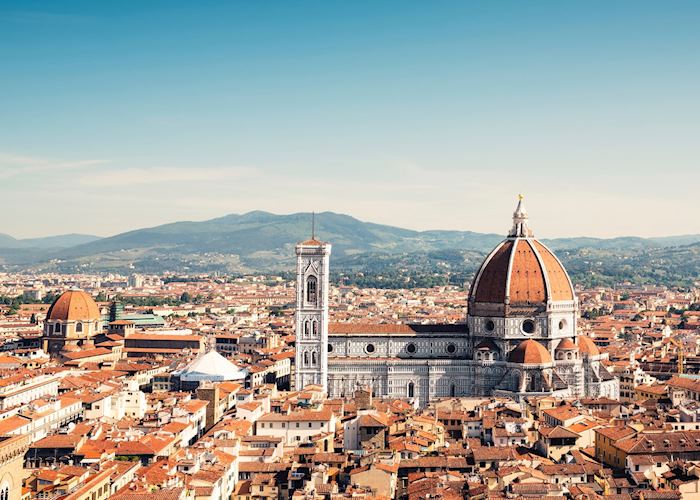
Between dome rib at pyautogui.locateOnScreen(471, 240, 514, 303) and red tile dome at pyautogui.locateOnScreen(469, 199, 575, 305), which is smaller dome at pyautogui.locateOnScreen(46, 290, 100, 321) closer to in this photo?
red tile dome at pyautogui.locateOnScreen(469, 199, 575, 305)

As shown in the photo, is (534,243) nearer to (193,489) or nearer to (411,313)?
(193,489)

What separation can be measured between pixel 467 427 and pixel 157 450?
15.1 m

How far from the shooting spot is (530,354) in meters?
65.1

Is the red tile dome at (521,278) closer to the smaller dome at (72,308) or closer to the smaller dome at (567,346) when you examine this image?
the smaller dome at (567,346)

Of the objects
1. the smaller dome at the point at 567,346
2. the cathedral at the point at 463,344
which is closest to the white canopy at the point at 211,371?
the cathedral at the point at 463,344

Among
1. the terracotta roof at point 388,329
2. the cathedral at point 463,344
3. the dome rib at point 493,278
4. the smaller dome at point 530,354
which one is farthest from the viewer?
the dome rib at point 493,278

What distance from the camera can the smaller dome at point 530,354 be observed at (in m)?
64.8

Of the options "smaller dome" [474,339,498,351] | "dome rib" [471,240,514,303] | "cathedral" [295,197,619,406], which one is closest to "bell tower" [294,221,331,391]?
"cathedral" [295,197,619,406]

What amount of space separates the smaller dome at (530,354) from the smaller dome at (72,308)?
44399 millimetres

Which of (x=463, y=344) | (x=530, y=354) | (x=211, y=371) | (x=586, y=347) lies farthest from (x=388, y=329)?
(x=586, y=347)

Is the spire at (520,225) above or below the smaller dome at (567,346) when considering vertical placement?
above

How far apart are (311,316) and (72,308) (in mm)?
34491

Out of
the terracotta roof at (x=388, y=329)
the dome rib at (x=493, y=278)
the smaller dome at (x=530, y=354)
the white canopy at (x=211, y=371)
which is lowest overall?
the white canopy at (x=211, y=371)

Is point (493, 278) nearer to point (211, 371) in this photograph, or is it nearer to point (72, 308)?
point (211, 371)
